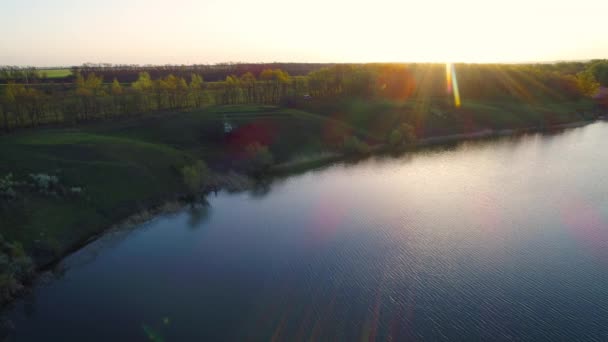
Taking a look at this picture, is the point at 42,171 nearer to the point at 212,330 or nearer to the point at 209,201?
the point at 209,201

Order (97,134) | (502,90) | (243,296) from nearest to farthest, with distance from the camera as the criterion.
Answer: (243,296) < (97,134) < (502,90)

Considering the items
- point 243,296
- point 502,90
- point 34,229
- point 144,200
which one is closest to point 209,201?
point 144,200

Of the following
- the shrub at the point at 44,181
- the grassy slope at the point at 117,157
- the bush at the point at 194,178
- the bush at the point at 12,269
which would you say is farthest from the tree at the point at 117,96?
the bush at the point at 12,269

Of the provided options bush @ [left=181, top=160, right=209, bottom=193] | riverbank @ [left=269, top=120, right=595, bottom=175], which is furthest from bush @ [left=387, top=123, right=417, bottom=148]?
bush @ [left=181, top=160, right=209, bottom=193]

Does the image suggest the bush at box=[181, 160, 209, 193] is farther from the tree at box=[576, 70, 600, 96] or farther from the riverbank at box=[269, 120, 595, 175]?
the tree at box=[576, 70, 600, 96]

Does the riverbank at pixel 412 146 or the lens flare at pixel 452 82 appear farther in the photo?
the lens flare at pixel 452 82

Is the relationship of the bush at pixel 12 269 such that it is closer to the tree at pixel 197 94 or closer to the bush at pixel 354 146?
the bush at pixel 354 146
